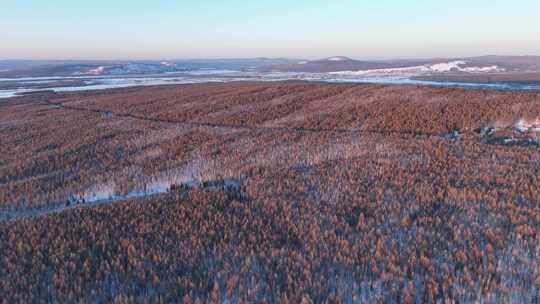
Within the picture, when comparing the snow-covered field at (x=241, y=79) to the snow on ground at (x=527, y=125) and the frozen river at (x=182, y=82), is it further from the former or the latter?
the snow on ground at (x=527, y=125)

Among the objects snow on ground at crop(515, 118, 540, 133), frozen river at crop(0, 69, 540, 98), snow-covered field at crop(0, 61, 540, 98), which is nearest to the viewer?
snow on ground at crop(515, 118, 540, 133)

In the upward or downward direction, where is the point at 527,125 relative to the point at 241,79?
downward

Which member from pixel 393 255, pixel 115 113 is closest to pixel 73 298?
pixel 393 255

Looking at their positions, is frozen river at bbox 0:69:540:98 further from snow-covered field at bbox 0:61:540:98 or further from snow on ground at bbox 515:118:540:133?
snow on ground at bbox 515:118:540:133

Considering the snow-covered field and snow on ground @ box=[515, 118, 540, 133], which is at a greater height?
the snow-covered field

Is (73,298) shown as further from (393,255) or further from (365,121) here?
(365,121)

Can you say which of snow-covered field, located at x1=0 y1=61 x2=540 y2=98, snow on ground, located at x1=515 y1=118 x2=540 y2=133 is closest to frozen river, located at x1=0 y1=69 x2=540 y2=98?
snow-covered field, located at x1=0 y1=61 x2=540 y2=98

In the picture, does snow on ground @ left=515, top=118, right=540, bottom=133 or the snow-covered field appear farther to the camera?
the snow-covered field

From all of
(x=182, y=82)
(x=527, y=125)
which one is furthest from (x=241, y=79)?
(x=527, y=125)

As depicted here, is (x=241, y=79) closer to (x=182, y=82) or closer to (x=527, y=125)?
(x=182, y=82)

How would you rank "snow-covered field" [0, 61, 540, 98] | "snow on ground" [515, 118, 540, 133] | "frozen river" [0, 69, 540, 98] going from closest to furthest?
"snow on ground" [515, 118, 540, 133], "frozen river" [0, 69, 540, 98], "snow-covered field" [0, 61, 540, 98]

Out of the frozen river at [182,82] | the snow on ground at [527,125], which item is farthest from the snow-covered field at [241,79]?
the snow on ground at [527,125]
